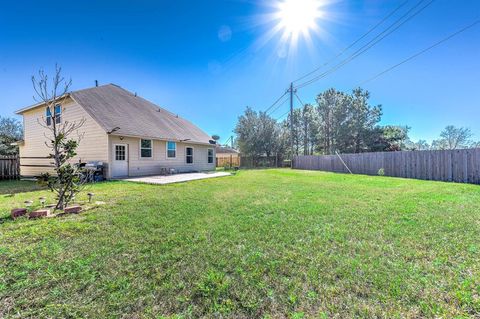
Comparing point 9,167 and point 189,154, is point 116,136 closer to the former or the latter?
point 189,154

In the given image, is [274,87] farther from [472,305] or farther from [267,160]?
[472,305]

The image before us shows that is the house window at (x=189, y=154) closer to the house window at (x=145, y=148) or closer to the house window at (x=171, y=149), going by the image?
the house window at (x=171, y=149)

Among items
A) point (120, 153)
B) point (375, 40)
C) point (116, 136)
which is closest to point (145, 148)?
point (120, 153)

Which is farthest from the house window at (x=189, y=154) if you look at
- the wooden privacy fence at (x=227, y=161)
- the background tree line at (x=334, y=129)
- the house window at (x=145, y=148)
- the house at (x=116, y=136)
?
the background tree line at (x=334, y=129)

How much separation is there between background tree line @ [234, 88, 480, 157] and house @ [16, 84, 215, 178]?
11936 mm

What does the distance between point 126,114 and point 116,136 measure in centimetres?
277

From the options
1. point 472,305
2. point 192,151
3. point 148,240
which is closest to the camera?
point 472,305

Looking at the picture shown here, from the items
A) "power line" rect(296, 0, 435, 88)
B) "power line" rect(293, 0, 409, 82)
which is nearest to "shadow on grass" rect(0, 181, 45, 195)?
"power line" rect(293, 0, 409, 82)

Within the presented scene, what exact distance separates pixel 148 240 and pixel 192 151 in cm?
1350

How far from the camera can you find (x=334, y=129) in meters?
29.0

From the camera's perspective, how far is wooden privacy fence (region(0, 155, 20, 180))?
10.9 metres

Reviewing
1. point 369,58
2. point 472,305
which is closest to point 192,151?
point 369,58

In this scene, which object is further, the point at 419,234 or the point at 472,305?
the point at 419,234

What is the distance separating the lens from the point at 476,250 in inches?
102
